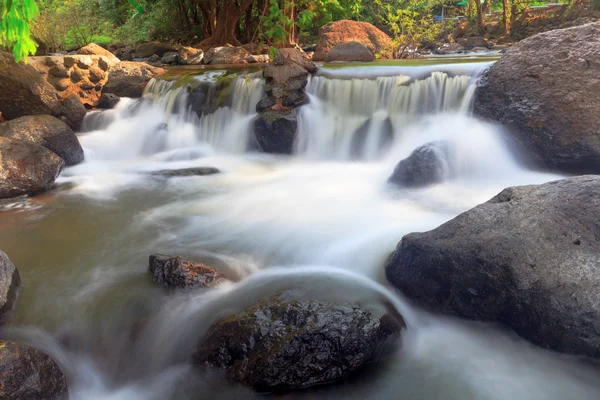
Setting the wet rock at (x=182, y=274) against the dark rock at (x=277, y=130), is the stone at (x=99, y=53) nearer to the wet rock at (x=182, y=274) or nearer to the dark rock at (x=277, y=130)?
the dark rock at (x=277, y=130)

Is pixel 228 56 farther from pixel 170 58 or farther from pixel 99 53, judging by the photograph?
pixel 99 53

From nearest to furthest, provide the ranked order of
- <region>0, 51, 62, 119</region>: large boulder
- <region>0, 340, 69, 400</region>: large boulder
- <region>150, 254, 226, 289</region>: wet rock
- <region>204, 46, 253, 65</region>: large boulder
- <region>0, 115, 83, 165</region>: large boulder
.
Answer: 1. <region>0, 340, 69, 400</region>: large boulder
2. <region>150, 254, 226, 289</region>: wet rock
3. <region>0, 115, 83, 165</region>: large boulder
4. <region>0, 51, 62, 119</region>: large boulder
5. <region>204, 46, 253, 65</region>: large boulder

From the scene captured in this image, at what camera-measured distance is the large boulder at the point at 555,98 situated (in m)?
6.18

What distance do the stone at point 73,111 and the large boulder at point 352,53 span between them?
7194 mm

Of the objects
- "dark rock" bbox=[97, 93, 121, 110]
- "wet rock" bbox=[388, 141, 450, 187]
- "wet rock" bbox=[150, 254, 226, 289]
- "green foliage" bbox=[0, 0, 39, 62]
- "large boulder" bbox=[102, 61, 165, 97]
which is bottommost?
"wet rock" bbox=[150, 254, 226, 289]

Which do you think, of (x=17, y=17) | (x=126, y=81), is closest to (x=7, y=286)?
(x=17, y=17)

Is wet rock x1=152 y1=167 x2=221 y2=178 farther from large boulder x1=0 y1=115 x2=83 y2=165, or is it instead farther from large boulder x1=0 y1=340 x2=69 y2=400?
large boulder x1=0 y1=340 x2=69 y2=400

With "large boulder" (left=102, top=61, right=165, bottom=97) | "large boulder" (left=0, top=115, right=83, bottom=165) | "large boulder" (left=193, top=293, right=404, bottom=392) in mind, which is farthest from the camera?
"large boulder" (left=102, top=61, right=165, bottom=97)

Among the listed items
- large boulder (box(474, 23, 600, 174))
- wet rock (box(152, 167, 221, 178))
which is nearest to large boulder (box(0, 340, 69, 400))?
wet rock (box(152, 167, 221, 178))

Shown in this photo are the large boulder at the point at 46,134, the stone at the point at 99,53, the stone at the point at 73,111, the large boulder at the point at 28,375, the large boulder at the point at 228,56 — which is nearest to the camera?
the large boulder at the point at 28,375

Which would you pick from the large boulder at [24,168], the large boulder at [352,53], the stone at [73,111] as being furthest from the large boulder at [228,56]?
the large boulder at [24,168]

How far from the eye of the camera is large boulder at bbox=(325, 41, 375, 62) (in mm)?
13031

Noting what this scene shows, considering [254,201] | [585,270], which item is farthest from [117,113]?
[585,270]

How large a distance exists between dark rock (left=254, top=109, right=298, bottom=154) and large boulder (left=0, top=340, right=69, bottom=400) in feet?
19.6
